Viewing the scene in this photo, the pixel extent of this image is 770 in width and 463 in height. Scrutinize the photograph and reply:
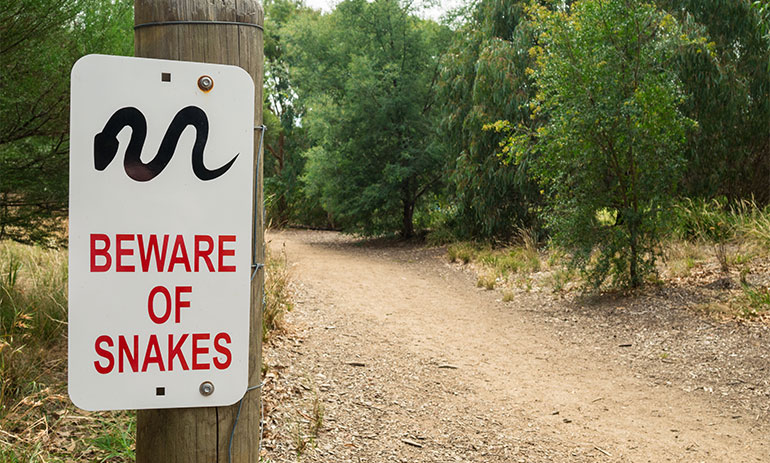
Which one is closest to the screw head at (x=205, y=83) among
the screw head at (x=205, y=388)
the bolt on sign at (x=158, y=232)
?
the bolt on sign at (x=158, y=232)

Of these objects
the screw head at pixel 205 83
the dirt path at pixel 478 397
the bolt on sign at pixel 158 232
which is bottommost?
the dirt path at pixel 478 397

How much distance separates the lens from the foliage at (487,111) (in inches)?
505

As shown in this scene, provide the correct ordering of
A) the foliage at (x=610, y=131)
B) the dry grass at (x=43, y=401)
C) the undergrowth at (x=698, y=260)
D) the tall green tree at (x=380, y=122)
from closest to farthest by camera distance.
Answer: the dry grass at (x=43, y=401) → the undergrowth at (x=698, y=260) → the foliage at (x=610, y=131) → the tall green tree at (x=380, y=122)

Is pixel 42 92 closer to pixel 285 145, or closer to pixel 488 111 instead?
pixel 488 111

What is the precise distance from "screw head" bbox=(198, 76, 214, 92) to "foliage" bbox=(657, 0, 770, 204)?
1138 cm

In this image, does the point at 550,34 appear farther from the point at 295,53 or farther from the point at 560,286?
the point at 295,53

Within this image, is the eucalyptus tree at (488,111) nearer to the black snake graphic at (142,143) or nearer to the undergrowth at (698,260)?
the undergrowth at (698,260)

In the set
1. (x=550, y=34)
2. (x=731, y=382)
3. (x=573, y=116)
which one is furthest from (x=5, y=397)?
(x=550, y=34)

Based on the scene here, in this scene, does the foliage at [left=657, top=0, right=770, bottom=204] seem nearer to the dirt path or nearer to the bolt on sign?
the dirt path

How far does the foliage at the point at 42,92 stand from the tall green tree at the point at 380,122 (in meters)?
11.3

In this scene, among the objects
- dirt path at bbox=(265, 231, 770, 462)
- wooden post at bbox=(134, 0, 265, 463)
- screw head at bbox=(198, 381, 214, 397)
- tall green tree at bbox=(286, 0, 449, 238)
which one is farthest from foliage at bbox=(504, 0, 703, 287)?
tall green tree at bbox=(286, 0, 449, 238)

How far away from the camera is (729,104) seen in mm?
11898

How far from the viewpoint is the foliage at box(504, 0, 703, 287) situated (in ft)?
26.2

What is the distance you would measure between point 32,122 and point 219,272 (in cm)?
536
